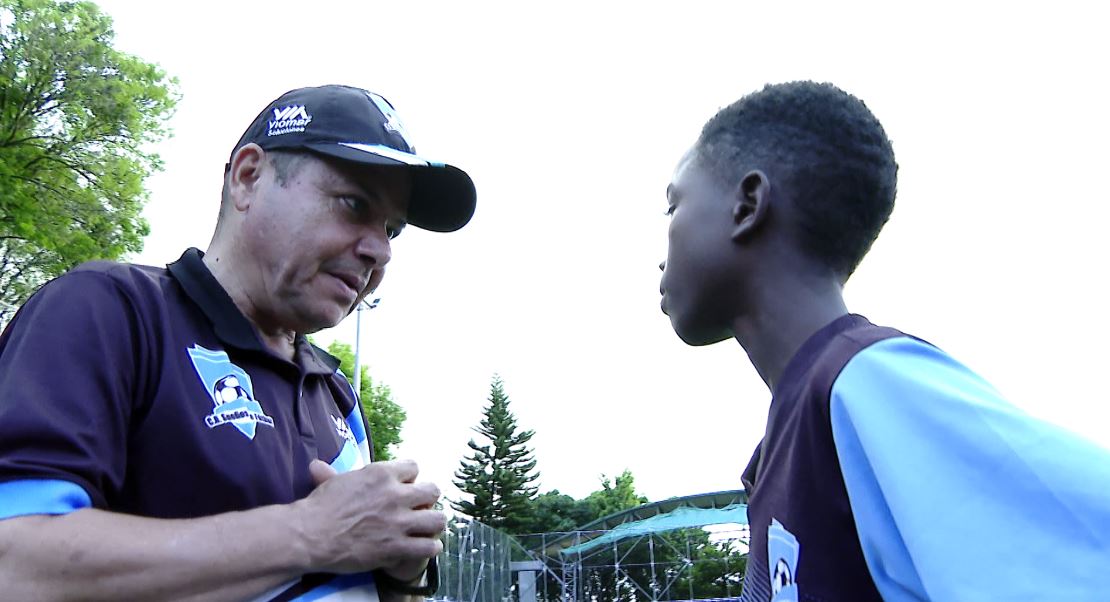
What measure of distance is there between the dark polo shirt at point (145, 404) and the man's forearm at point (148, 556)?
56 mm

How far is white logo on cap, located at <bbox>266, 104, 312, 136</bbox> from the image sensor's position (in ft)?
7.26

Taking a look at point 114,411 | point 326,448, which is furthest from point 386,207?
point 114,411

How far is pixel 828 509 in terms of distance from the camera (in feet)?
4.80

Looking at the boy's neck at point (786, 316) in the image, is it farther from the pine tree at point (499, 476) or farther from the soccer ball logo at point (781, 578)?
the pine tree at point (499, 476)

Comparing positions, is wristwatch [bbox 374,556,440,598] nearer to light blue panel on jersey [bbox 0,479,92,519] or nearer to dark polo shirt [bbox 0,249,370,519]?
dark polo shirt [bbox 0,249,370,519]

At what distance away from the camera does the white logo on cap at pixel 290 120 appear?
2.21m

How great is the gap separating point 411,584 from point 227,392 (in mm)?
644

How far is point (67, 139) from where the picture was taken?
49.8ft

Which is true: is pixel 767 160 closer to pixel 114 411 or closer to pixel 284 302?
pixel 284 302

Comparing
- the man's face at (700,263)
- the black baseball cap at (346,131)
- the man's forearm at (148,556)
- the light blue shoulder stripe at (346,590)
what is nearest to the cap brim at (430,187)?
the black baseball cap at (346,131)

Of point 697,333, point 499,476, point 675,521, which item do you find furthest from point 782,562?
point 499,476

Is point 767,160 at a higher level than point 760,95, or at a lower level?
lower

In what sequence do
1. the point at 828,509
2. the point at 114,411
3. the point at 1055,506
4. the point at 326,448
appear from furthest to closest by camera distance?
the point at 326,448, the point at 114,411, the point at 828,509, the point at 1055,506

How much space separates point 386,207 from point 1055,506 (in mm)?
1715
